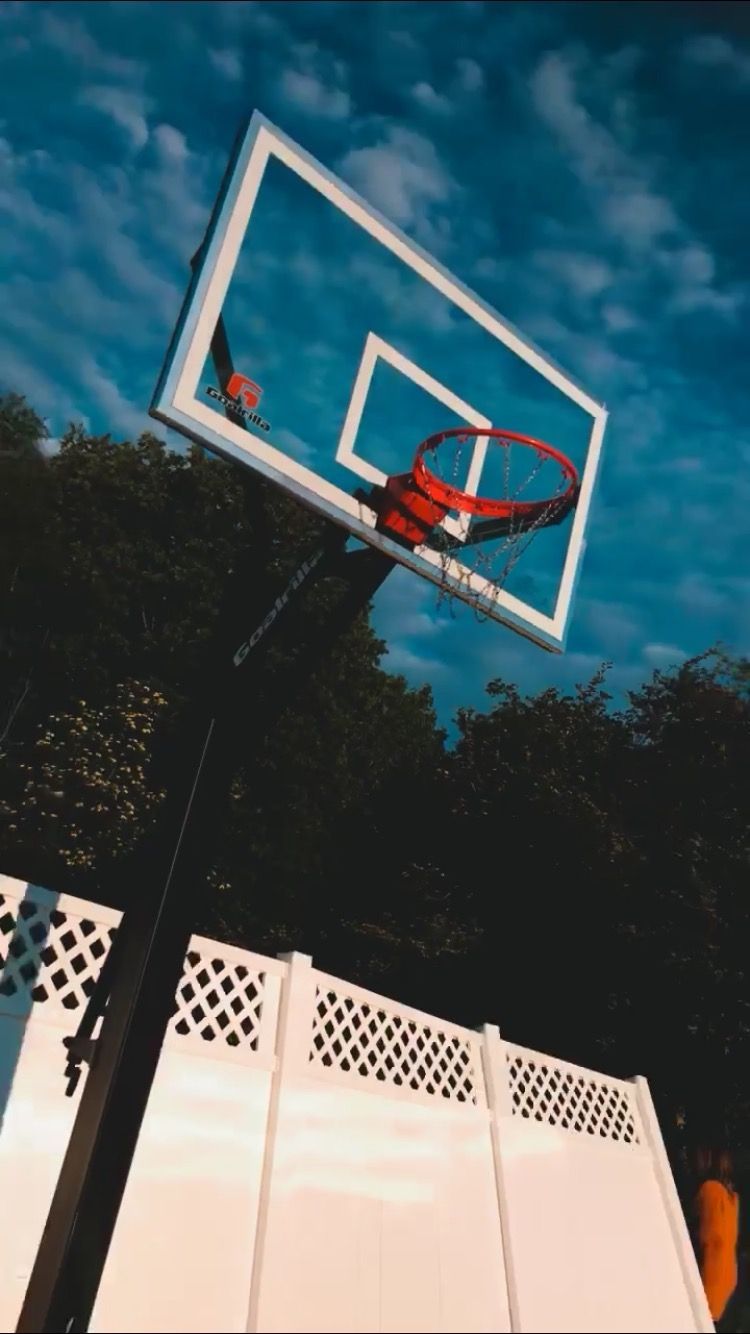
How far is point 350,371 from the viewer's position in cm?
586

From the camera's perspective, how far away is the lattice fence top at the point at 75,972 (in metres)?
4.96

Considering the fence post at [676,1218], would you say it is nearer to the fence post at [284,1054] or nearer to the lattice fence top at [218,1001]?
the fence post at [284,1054]

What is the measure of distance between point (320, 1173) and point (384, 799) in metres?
11.3

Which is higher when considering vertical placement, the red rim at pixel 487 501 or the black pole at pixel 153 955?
the red rim at pixel 487 501

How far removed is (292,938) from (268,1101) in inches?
367

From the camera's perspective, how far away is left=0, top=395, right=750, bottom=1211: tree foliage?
38.6 feet

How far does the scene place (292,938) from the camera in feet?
48.3

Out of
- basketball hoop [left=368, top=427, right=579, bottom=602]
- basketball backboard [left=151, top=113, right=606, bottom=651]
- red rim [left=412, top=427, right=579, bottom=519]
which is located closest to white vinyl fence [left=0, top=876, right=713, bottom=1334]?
basketball backboard [left=151, top=113, right=606, bottom=651]

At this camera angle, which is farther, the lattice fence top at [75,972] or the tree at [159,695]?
the tree at [159,695]

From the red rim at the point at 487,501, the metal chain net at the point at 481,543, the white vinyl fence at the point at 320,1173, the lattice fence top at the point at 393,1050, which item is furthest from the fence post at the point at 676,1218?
the red rim at the point at 487,501

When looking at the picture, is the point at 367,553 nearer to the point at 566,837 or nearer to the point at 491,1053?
the point at 491,1053

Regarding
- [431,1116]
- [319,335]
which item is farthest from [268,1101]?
[319,335]

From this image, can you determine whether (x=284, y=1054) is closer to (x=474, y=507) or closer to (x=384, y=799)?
(x=474, y=507)

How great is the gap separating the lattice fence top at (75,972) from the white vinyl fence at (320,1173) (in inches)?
0.5
